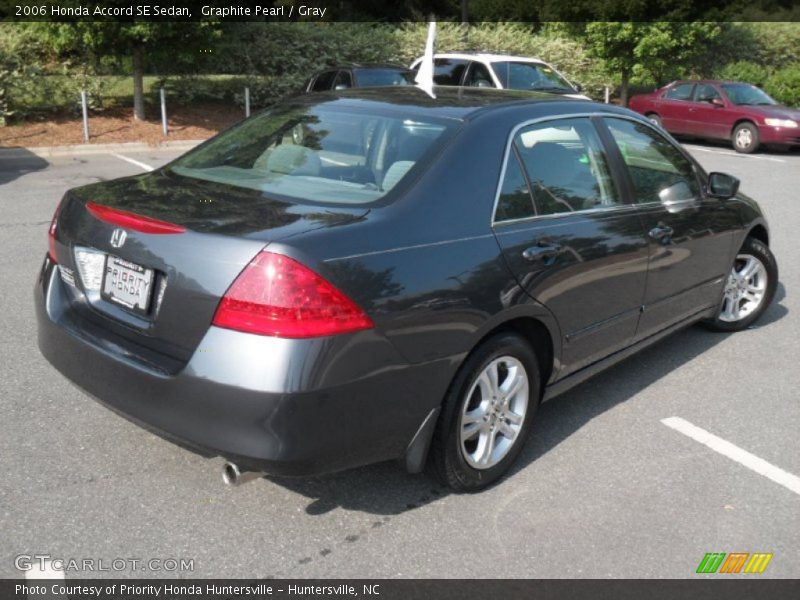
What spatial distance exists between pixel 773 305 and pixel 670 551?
3916 millimetres

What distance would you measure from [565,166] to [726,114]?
15.7m

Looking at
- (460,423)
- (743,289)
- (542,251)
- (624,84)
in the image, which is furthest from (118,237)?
(624,84)

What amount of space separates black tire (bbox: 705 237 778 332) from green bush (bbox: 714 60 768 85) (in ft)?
74.1

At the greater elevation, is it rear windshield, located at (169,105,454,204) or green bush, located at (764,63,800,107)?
rear windshield, located at (169,105,454,204)

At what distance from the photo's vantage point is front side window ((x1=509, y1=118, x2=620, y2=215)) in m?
3.86

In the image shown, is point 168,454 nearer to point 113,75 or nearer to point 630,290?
point 630,290

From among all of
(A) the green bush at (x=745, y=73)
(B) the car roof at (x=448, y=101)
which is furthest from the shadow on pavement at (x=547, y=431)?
(A) the green bush at (x=745, y=73)

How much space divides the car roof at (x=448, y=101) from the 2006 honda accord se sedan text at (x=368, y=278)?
0.06 feet

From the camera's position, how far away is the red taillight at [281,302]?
2838 mm

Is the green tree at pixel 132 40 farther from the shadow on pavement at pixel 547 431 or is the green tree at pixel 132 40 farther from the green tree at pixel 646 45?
the shadow on pavement at pixel 547 431

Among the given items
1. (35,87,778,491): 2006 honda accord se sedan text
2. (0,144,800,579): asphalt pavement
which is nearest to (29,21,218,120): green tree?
(0,144,800,579): asphalt pavement

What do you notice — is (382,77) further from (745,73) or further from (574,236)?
(745,73)

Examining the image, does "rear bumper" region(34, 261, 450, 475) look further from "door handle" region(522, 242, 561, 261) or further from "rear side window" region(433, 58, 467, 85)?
"rear side window" region(433, 58, 467, 85)

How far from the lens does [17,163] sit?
45.3ft
